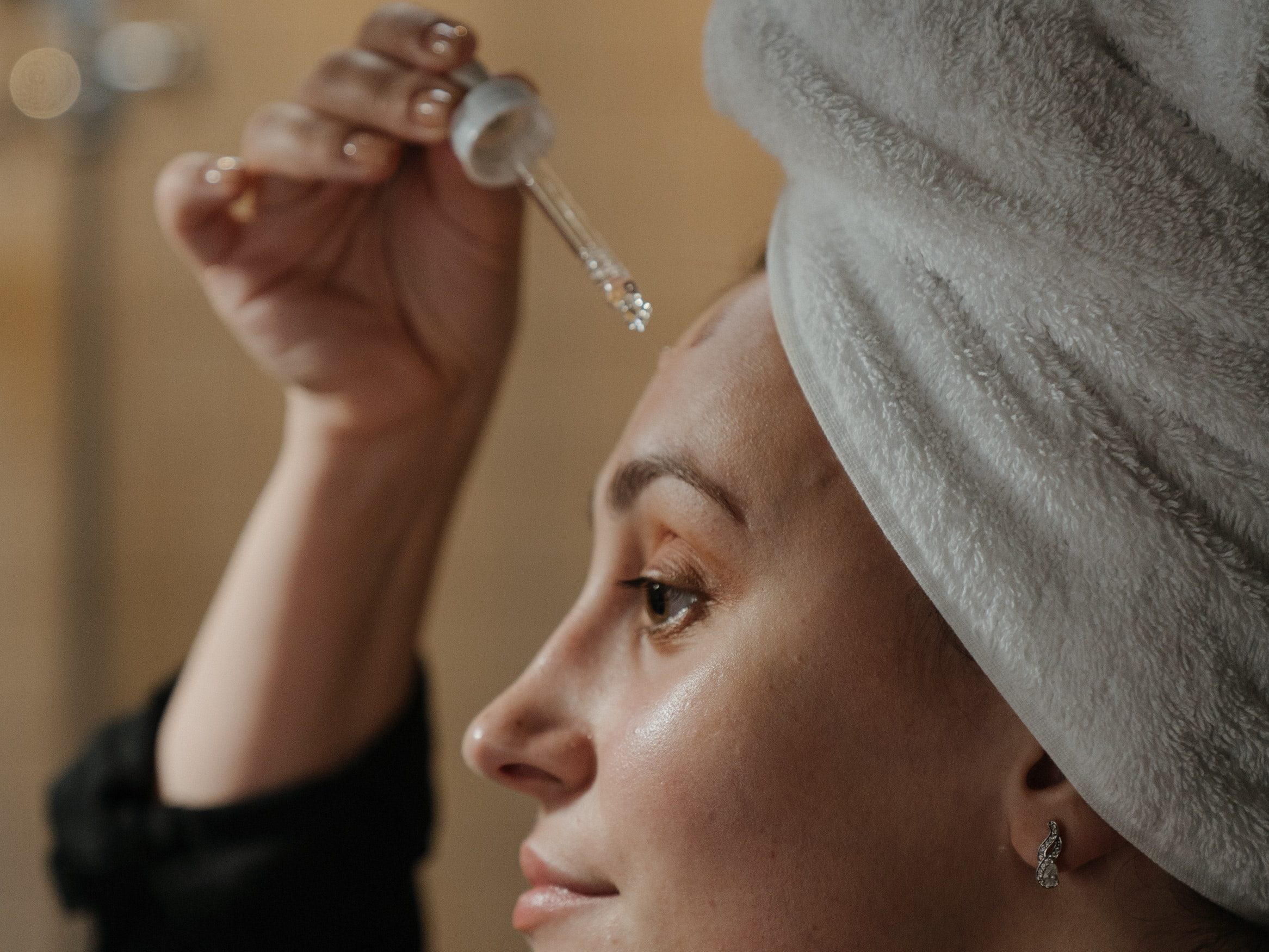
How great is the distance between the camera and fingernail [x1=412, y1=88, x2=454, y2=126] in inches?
29.4

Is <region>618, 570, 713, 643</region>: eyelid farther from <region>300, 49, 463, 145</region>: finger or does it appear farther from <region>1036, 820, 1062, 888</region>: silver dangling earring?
<region>300, 49, 463, 145</region>: finger

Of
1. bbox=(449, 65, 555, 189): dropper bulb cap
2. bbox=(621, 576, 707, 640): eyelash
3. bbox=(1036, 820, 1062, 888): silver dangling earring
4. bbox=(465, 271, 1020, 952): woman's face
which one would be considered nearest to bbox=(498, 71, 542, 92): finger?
bbox=(449, 65, 555, 189): dropper bulb cap

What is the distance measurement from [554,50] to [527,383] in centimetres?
47

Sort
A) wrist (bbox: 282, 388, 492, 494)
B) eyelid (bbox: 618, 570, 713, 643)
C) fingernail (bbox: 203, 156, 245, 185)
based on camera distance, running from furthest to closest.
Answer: wrist (bbox: 282, 388, 492, 494), fingernail (bbox: 203, 156, 245, 185), eyelid (bbox: 618, 570, 713, 643)

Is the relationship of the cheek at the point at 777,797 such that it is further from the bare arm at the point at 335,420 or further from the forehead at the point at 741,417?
the bare arm at the point at 335,420

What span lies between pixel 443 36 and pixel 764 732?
49 centimetres

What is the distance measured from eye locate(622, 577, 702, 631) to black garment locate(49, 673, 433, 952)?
0.43m

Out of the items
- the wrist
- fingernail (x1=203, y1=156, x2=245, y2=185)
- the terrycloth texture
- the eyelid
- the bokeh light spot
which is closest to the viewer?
the terrycloth texture

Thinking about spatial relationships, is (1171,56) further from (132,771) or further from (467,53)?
(132,771)

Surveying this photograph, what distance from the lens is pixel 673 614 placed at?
2.17ft

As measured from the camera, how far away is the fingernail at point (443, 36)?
746 millimetres

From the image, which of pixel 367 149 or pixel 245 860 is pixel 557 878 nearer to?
pixel 245 860

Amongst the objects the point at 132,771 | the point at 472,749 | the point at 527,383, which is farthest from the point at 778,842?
the point at 527,383

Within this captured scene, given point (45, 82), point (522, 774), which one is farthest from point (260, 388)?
point (522, 774)
